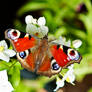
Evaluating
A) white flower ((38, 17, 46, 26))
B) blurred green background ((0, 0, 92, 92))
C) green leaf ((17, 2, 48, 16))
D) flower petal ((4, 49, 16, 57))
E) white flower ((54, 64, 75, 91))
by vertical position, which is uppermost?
white flower ((38, 17, 46, 26))

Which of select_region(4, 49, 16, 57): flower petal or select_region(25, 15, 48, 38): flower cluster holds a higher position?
select_region(25, 15, 48, 38): flower cluster

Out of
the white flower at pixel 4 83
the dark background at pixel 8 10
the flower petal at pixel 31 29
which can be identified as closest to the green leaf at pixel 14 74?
the white flower at pixel 4 83

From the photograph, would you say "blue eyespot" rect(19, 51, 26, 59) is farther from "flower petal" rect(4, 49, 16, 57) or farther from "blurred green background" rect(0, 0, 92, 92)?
"blurred green background" rect(0, 0, 92, 92)

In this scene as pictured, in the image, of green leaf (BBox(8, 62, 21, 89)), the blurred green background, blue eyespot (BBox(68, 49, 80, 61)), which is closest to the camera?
blue eyespot (BBox(68, 49, 80, 61))

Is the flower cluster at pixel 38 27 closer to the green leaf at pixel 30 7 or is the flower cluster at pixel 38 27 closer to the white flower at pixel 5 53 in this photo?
the white flower at pixel 5 53

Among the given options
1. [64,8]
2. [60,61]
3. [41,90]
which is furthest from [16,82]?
[64,8]

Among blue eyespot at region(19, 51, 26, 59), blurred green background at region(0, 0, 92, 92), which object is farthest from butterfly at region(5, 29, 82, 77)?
blurred green background at region(0, 0, 92, 92)
